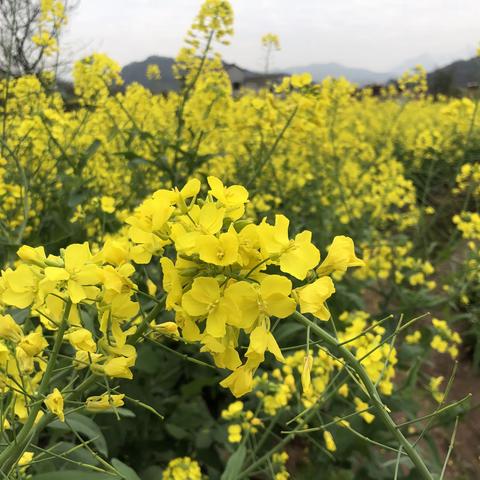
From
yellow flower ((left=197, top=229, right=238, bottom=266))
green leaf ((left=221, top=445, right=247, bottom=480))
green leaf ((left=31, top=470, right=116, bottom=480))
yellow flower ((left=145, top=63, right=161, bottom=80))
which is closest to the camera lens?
yellow flower ((left=197, top=229, right=238, bottom=266))

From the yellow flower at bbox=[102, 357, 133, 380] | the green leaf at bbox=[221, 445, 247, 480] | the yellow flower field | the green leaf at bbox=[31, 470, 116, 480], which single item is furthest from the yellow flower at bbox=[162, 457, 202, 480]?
the yellow flower at bbox=[102, 357, 133, 380]

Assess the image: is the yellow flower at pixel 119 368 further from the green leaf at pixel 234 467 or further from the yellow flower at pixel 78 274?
the green leaf at pixel 234 467

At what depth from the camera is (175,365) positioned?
2.61 m

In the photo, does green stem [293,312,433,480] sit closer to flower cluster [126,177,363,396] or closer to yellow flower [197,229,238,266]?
flower cluster [126,177,363,396]

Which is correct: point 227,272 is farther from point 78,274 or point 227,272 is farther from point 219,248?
point 78,274

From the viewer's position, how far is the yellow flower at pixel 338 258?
0.84m

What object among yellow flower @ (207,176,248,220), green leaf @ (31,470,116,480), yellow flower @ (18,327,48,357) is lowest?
green leaf @ (31,470,116,480)

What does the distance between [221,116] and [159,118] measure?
6.68 feet

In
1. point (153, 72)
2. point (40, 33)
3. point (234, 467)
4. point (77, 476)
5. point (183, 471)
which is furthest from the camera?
point (153, 72)

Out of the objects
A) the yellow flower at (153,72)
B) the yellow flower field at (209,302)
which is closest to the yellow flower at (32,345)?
the yellow flower field at (209,302)

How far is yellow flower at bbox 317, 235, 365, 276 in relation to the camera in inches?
33.2

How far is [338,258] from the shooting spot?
2.77ft

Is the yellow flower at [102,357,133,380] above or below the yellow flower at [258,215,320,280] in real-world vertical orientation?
below

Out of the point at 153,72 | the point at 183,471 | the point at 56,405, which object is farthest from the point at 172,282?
the point at 153,72
